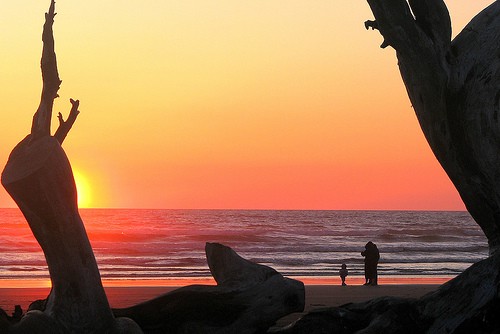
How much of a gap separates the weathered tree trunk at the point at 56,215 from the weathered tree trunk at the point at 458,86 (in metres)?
3.77

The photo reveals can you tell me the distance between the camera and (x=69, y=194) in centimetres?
926

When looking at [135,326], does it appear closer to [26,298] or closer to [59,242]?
[59,242]

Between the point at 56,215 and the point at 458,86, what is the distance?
15.5 feet

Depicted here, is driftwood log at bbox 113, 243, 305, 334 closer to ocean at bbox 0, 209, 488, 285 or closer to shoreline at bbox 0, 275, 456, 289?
shoreline at bbox 0, 275, 456, 289

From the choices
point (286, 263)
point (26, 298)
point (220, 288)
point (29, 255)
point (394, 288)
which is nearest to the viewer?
point (220, 288)

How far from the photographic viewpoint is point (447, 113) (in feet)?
31.2

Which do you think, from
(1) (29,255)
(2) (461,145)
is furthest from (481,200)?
(1) (29,255)

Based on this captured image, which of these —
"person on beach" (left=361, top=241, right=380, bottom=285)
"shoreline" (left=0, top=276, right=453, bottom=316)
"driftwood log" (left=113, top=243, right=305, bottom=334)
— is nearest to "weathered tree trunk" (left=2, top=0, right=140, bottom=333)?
"driftwood log" (left=113, top=243, right=305, bottom=334)

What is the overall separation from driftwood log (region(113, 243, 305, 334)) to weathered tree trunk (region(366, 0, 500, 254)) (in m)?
2.35

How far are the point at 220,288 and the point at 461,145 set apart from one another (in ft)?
10.7

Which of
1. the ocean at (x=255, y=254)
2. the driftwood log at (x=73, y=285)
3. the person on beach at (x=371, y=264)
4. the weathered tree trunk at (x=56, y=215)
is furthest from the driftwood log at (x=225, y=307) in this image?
the ocean at (x=255, y=254)

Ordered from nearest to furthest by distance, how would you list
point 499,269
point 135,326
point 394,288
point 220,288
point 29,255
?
point 499,269, point 135,326, point 220,288, point 394,288, point 29,255

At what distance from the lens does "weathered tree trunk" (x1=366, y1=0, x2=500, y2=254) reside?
9242 millimetres

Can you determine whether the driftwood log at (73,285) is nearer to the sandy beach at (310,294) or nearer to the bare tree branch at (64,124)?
the bare tree branch at (64,124)
